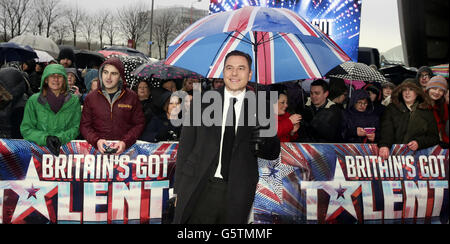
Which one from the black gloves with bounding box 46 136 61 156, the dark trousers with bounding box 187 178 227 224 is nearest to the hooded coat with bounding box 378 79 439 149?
the dark trousers with bounding box 187 178 227 224

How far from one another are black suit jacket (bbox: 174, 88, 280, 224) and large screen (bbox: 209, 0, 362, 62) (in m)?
5.08

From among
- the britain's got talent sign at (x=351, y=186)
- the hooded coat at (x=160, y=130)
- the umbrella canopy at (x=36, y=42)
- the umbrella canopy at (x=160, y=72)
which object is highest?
the umbrella canopy at (x=36, y=42)

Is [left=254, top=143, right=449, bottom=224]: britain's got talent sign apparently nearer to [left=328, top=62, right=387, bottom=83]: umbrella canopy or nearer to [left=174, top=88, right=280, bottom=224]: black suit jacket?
[left=174, top=88, right=280, bottom=224]: black suit jacket

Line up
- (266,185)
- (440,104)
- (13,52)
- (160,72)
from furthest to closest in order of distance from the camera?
(13,52)
(160,72)
(440,104)
(266,185)

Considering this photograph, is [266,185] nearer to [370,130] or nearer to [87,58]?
[370,130]

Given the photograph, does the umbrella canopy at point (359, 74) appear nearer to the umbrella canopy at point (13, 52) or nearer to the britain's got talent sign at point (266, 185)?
the britain's got talent sign at point (266, 185)

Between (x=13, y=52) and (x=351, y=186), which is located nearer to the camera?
(x=351, y=186)

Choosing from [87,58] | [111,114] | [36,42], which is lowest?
[111,114]

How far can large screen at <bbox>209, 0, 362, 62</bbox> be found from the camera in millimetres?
7711

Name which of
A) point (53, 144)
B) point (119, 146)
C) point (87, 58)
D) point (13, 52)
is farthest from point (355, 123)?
point (87, 58)

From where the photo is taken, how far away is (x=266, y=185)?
4.61m

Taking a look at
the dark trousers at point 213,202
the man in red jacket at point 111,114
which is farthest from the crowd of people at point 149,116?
the dark trousers at point 213,202

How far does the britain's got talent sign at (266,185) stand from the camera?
4.38 meters

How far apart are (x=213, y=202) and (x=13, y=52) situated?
9.87 m
